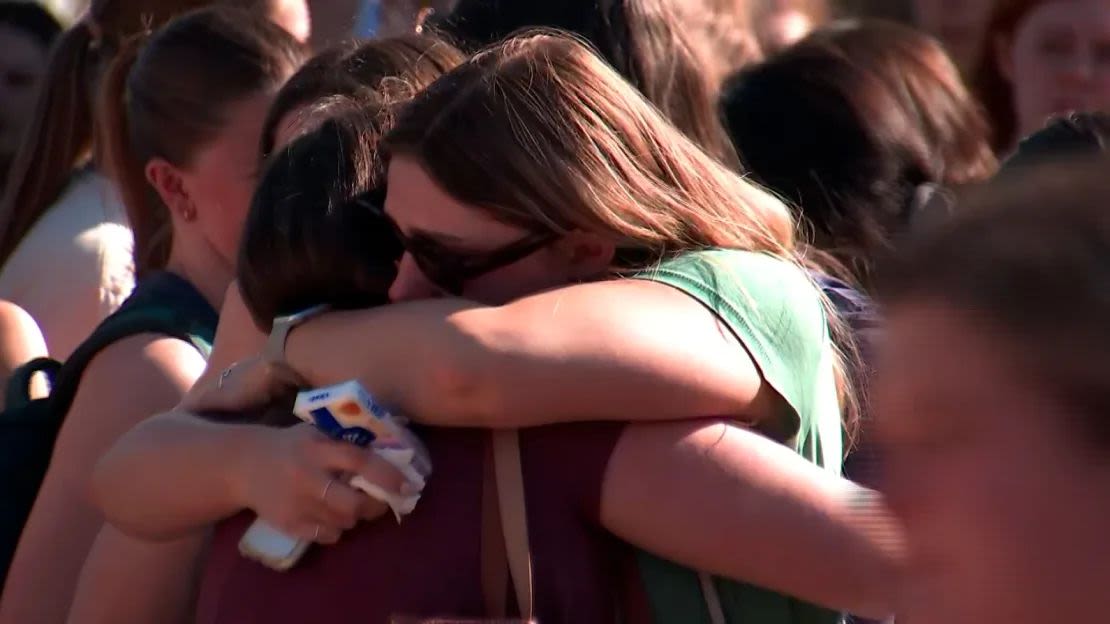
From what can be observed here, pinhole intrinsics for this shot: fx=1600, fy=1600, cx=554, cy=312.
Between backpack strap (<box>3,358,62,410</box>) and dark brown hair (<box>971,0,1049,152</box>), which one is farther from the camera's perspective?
dark brown hair (<box>971,0,1049,152</box>)

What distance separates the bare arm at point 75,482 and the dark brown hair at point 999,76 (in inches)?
87.8

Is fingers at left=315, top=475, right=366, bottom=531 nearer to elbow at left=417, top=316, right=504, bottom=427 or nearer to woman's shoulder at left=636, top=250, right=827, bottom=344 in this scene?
elbow at left=417, top=316, right=504, bottom=427

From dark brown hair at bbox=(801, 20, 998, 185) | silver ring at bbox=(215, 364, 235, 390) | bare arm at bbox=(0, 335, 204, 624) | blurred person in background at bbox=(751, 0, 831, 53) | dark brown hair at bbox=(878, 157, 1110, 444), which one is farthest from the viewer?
blurred person in background at bbox=(751, 0, 831, 53)

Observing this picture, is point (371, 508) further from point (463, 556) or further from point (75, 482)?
point (75, 482)

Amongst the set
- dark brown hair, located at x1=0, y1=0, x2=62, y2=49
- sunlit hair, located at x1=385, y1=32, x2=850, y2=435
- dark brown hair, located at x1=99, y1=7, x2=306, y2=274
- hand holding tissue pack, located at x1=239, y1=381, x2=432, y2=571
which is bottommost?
dark brown hair, located at x1=0, y1=0, x2=62, y2=49

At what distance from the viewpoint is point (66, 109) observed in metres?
3.52

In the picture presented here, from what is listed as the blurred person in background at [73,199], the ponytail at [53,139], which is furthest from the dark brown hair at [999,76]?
the ponytail at [53,139]

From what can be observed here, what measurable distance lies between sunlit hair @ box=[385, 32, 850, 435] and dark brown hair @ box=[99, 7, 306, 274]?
1118mm

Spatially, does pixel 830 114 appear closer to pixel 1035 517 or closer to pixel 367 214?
pixel 367 214

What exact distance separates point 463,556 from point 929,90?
1.78 meters

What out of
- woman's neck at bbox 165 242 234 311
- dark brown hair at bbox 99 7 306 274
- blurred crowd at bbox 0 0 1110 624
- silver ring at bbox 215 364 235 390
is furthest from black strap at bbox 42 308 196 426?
silver ring at bbox 215 364 235 390

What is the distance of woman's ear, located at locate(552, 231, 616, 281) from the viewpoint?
163 cm

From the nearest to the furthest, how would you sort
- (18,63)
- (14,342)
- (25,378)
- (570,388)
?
(570,388)
(25,378)
(14,342)
(18,63)

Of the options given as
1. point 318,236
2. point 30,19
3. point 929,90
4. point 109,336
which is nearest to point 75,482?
point 109,336
